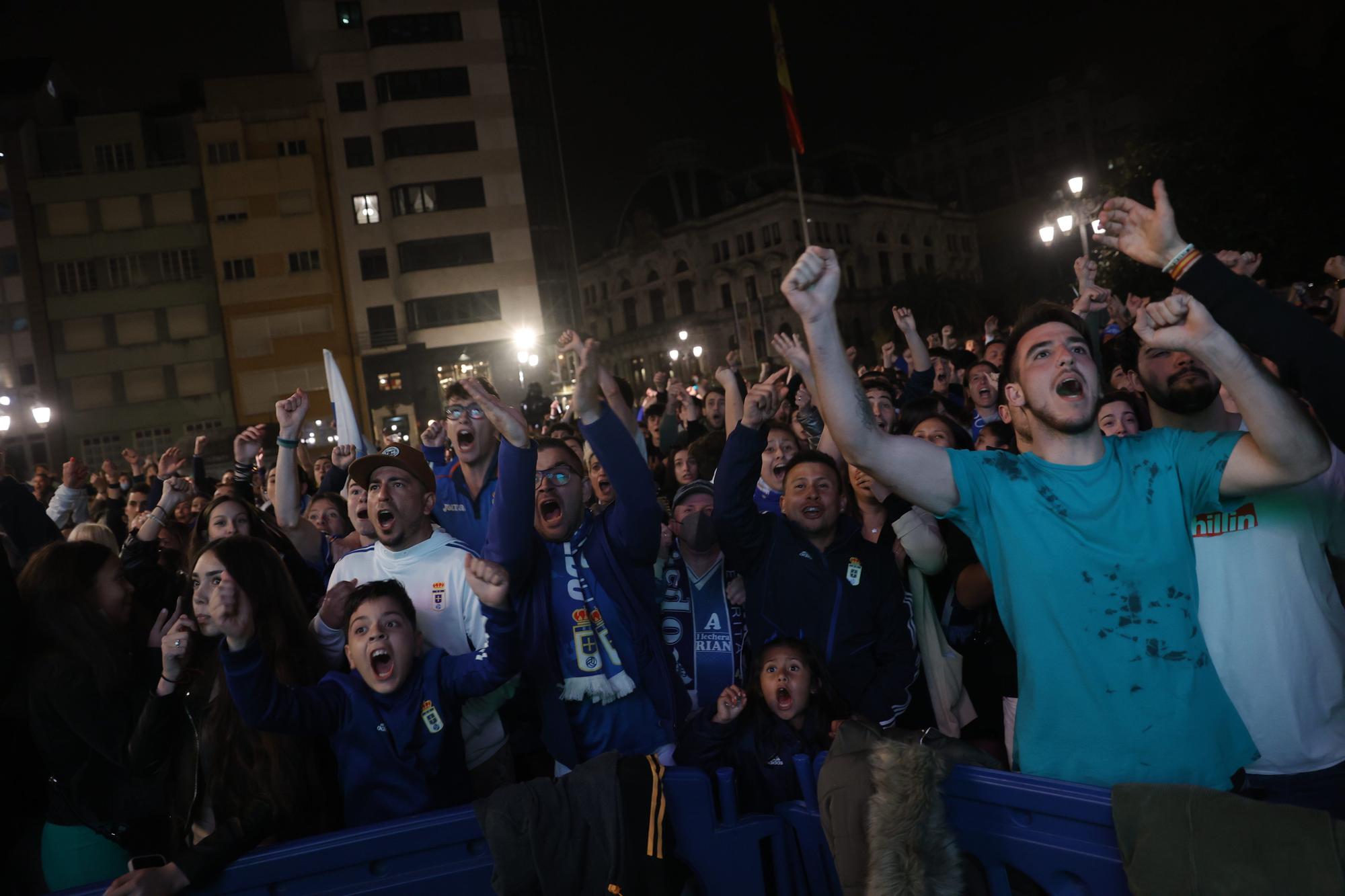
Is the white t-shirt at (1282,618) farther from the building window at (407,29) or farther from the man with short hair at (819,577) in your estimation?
the building window at (407,29)

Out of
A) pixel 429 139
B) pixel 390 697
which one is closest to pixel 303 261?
pixel 429 139

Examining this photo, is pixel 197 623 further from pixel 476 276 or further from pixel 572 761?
pixel 476 276

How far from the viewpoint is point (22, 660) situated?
3637 mm

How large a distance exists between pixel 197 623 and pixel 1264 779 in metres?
3.70

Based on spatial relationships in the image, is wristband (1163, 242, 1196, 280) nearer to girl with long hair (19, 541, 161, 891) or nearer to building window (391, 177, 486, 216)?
girl with long hair (19, 541, 161, 891)

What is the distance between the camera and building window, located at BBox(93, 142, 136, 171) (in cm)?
4572

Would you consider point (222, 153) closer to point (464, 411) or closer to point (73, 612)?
point (464, 411)

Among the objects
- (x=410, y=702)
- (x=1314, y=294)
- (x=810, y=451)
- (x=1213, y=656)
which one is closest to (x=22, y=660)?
(x=410, y=702)

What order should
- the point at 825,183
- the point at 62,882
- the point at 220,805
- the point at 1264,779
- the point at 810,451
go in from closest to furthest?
the point at 1264,779 < the point at 220,805 < the point at 62,882 < the point at 810,451 < the point at 825,183

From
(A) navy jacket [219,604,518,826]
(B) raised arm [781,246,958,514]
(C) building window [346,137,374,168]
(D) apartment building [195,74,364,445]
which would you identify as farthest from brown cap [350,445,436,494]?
(C) building window [346,137,374,168]

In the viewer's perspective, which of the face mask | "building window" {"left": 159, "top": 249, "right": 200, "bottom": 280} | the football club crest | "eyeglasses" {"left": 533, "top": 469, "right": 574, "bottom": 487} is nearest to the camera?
the football club crest

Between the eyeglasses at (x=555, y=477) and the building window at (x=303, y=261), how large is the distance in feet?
144

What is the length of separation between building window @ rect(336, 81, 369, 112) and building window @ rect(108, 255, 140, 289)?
12.3 metres

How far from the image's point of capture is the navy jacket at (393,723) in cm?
341
